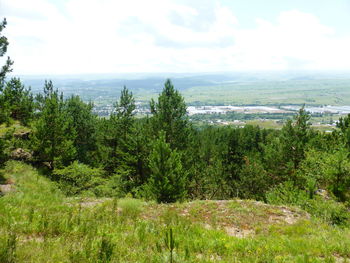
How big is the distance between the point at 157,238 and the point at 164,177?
12862 mm

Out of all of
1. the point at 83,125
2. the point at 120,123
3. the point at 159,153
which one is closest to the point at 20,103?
the point at 83,125

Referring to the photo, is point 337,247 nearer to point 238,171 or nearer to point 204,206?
point 204,206

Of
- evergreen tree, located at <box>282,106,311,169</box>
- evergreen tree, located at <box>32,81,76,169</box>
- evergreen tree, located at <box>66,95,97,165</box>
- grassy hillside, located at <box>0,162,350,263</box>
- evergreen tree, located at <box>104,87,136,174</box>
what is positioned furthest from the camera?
evergreen tree, located at <box>66,95,97,165</box>

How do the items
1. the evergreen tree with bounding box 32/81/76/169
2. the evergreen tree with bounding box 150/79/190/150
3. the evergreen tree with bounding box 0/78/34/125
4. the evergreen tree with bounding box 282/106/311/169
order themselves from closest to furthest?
1. the evergreen tree with bounding box 282/106/311/169
2. the evergreen tree with bounding box 32/81/76/169
3. the evergreen tree with bounding box 150/79/190/150
4. the evergreen tree with bounding box 0/78/34/125

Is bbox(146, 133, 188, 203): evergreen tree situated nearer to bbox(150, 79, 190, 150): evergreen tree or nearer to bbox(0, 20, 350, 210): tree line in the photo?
bbox(0, 20, 350, 210): tree line

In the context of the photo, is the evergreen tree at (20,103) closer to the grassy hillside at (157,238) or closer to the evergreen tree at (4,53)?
the evergreen tree at (4,53)

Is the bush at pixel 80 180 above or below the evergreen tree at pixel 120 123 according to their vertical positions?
below

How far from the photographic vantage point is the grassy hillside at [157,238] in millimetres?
5008

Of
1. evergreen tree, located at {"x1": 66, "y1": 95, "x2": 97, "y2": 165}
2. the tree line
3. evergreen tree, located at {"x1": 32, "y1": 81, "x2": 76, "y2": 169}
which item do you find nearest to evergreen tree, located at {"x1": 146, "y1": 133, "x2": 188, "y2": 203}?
the tree line

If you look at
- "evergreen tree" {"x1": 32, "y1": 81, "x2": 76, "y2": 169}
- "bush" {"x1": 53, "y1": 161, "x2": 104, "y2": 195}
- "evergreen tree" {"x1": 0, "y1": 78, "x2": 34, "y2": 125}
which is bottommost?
"bush" {"x1": 53, "y1": 161, "x2": 104, "y2": 195}

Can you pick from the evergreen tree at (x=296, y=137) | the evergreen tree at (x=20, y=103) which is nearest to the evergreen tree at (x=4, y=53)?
the evergreen tree at (x=20, y=103)

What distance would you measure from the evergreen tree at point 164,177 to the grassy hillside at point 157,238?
841 centimetres

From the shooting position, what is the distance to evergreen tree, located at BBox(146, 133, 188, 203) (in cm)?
1955

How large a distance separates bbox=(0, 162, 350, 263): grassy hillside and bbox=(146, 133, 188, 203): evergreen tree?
8.41 metres
